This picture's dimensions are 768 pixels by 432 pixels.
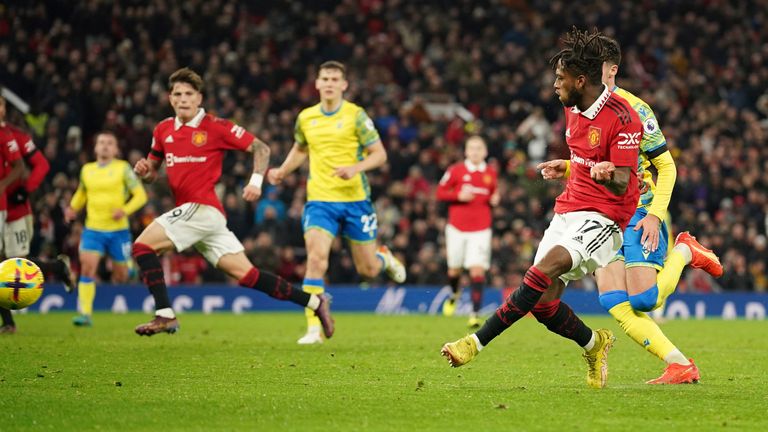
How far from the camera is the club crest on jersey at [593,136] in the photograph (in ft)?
26.7

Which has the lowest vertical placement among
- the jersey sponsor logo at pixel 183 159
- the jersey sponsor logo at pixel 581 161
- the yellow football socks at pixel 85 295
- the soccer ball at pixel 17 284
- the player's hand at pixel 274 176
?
the yellow football socks at pixel 85 295

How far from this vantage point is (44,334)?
1383 centimetres

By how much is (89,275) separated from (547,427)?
10.9 metres

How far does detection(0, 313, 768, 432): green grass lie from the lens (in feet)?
21.8

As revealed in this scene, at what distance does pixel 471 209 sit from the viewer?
1833 centimetres

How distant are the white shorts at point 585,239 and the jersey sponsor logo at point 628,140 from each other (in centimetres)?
54

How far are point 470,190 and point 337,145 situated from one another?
5453 millimetres

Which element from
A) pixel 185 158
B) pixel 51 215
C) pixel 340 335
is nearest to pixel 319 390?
pixel 185 158

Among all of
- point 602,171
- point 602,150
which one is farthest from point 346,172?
point 602,171

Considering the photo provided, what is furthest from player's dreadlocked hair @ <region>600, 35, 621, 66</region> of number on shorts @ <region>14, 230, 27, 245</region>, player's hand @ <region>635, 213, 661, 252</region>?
number on shorts @ <region>14, 230, 27, 245</region>

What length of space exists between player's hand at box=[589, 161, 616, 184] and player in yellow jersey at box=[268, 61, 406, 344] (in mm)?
4998

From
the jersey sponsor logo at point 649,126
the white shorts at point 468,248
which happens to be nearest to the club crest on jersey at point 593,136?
the jersey sponsor logo at point 649,126

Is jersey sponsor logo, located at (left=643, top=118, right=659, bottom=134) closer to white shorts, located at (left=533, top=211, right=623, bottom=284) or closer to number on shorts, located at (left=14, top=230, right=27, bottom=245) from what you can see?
white shorts, located at (left=533, top=211, right=623, bottom=284)

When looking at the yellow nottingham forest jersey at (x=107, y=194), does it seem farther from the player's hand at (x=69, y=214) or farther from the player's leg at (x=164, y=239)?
the player's leg at (x=164, y=239)
